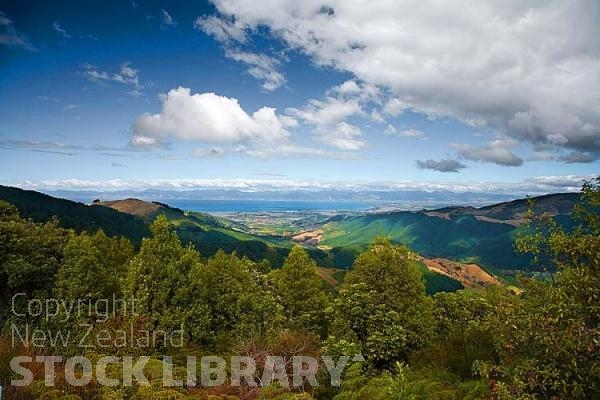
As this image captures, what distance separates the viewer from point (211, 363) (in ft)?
52.8

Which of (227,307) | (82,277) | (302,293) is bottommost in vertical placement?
(227,307)

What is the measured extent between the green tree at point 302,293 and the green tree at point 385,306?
343cm

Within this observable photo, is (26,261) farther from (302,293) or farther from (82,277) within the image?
(302,293)

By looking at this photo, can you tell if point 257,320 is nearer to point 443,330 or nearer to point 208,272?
point 208,272

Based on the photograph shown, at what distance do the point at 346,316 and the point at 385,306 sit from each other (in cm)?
295

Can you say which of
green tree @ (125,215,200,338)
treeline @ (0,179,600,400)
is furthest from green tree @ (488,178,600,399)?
green tree @ (125,215,200,338)

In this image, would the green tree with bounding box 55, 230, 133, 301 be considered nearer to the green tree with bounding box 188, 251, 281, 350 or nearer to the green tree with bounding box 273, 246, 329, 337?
the green tree with bounding box 188, 251, 281, 350

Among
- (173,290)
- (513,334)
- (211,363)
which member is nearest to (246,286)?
(173,290)

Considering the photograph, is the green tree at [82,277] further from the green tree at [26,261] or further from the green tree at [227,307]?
the green tree at [227,307]

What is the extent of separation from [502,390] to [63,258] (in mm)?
32791

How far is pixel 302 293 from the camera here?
34.2 metres

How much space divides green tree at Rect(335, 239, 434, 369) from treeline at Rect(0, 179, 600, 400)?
10cm

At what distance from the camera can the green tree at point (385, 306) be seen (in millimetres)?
26156

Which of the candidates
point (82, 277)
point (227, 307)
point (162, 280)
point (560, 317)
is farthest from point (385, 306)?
point (82, 277)
